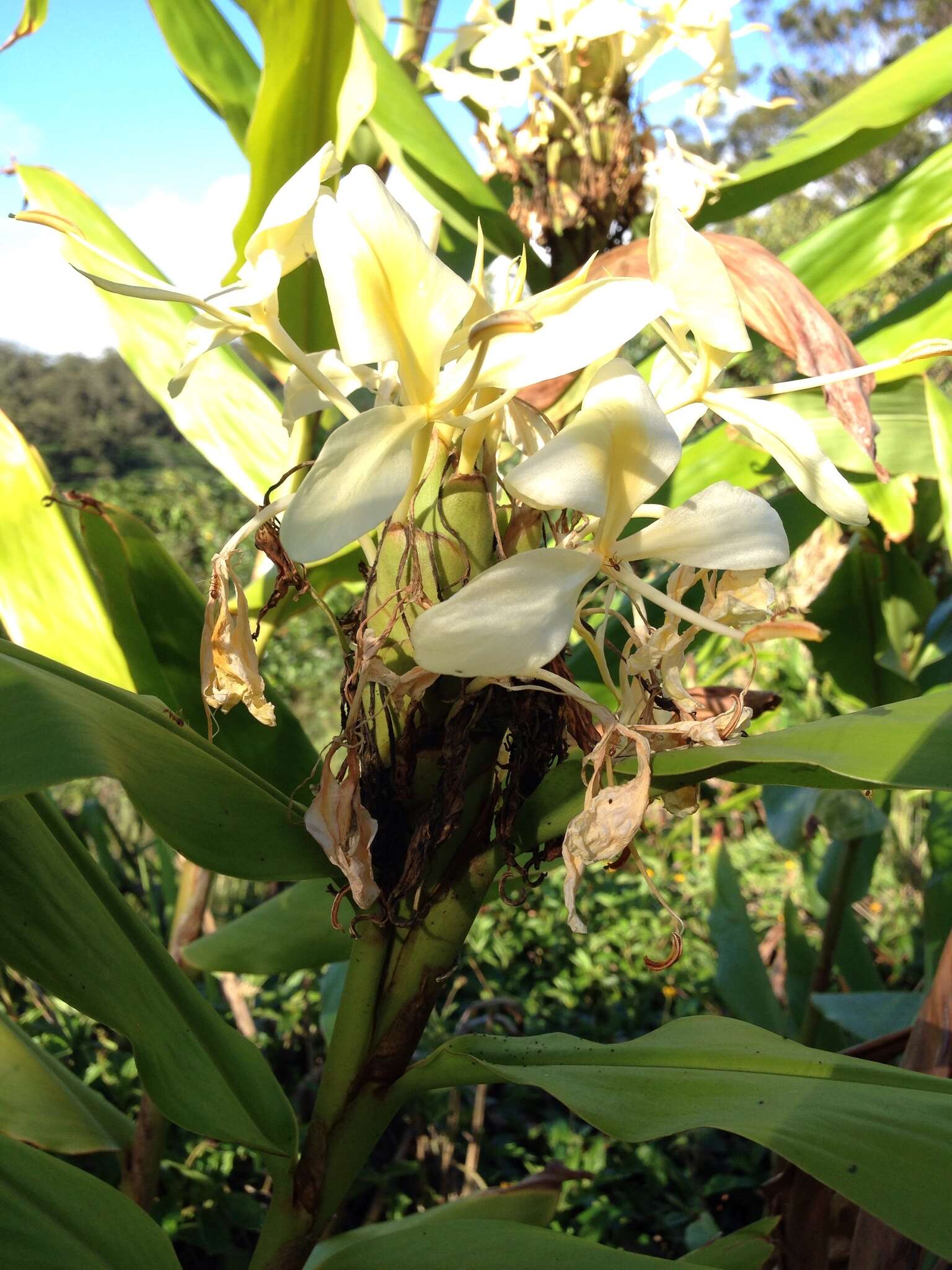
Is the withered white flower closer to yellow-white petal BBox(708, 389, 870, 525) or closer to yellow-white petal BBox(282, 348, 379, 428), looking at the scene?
yellow-white petal BBox(282, 348, 379, 428)

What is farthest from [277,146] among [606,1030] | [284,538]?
[606,1030]

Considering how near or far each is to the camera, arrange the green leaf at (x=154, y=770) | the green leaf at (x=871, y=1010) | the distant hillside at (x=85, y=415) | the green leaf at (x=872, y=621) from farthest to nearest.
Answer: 1. the distant hillside at (x=85, y=415)
2. the green leaf at (x=872, y=621)
3. the green leaf at (x=871, y=1010)
4. the green leaf at (x=154, y=770)

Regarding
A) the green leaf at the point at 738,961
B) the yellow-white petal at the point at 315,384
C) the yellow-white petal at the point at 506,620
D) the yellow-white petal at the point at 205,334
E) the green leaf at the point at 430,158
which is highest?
the green leaf at the point at 430,158

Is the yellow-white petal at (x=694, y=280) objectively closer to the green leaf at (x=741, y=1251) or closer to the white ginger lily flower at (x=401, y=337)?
the white ginger lily flower at (x=401, y=337)

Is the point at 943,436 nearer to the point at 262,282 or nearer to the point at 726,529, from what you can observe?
the point at 726,529

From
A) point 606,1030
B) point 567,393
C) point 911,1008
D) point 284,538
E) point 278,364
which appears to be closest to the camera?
point 284,538

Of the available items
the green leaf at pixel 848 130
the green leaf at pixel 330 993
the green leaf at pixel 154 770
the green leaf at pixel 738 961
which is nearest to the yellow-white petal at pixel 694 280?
the green leaf at pixel 154 770

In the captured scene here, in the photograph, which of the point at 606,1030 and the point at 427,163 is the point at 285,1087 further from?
the point at 427,163

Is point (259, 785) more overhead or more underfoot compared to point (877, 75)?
more underfoot

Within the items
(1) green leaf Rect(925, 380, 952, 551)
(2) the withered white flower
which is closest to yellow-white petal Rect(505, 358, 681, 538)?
(2) the withered white flower
